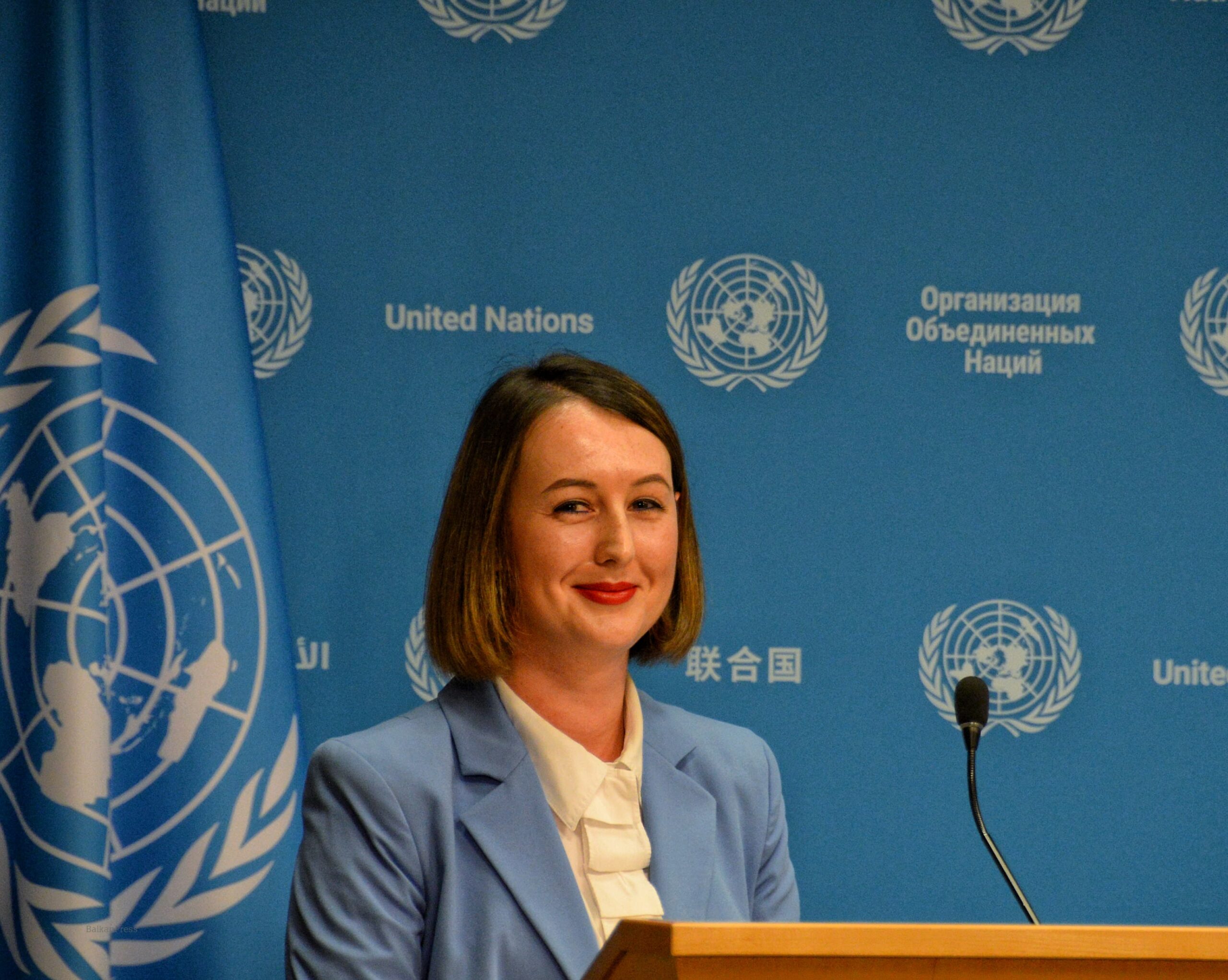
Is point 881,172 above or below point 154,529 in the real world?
above

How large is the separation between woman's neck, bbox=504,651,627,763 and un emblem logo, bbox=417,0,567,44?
158cm

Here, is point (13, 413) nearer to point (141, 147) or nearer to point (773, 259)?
point (141, 147)

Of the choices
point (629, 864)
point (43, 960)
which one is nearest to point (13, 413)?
point (43, 960)

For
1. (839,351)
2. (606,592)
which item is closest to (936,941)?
(606,592)

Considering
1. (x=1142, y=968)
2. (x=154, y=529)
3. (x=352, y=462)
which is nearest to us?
(x=1142, y=968)

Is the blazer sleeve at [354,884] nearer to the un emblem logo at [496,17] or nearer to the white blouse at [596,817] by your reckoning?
the white blouse at [596,817]

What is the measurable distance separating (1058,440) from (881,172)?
2.46ft

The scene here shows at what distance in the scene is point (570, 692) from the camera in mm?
2287

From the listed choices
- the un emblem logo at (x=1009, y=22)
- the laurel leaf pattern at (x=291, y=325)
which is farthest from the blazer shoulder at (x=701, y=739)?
the un emblem logo at (x=1009, y=22)

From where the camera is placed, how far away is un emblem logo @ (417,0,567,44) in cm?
314

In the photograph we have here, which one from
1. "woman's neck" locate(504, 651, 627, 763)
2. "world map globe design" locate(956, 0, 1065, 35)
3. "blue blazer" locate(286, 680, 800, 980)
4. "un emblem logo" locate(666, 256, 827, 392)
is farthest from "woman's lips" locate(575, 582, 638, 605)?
"world map globe design" locate(956, 0, 1065, 35)

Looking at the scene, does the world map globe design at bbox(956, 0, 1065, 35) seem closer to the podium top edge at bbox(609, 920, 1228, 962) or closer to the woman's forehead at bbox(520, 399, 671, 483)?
the woman's forehead at bbox(520, 399, 671, 483)

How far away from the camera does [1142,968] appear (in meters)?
1.13

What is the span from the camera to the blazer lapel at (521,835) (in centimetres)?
204
